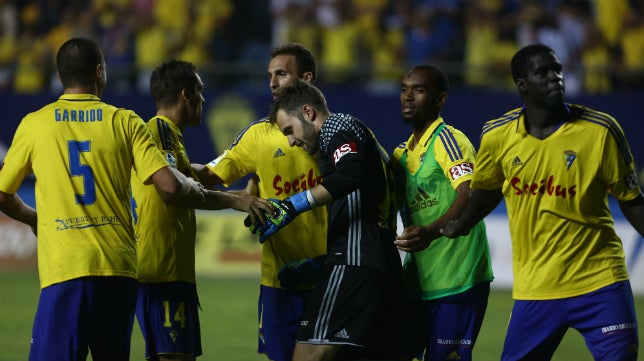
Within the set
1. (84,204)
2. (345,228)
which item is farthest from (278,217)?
(84,204)

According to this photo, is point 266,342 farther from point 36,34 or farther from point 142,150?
point 36,34

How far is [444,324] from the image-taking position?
20.4 feet

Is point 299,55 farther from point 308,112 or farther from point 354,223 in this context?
point 354,223

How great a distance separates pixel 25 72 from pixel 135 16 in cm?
227

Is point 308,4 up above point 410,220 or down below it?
above

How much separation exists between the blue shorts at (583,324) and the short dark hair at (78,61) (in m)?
2.77

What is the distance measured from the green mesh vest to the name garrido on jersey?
1997mm

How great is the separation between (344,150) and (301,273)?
110 centimetres

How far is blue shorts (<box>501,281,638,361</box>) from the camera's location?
546cm

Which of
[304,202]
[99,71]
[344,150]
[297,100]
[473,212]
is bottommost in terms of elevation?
[473,212]

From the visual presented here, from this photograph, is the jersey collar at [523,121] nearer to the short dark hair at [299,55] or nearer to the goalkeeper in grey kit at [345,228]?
the goalkeeper in grey kit at [345,228]

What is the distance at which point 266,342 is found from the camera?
6.68 meters

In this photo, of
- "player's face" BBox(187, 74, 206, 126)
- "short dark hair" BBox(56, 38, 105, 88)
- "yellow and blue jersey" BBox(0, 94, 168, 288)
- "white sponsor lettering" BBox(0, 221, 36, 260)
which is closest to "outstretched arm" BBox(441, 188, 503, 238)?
"yellow and blue jersey" BBox(0, 94, 168, 288)

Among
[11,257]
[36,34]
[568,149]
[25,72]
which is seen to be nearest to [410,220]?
[568,149]
